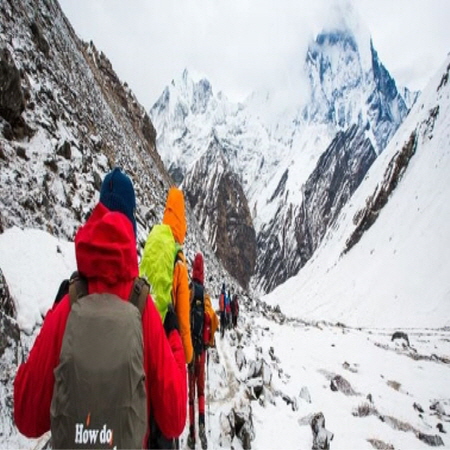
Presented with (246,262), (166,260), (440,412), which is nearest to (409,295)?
(440,412)

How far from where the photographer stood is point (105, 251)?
2010 mm

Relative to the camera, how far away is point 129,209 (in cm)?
291

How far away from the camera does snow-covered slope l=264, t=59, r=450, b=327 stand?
3810cm

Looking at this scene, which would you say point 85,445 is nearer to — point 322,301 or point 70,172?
point 70,172

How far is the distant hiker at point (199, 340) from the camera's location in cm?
498

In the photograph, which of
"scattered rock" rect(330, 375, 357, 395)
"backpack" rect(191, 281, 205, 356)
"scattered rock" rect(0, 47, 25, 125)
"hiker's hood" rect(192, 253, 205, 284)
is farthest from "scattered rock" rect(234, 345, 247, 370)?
"scattered rock" rect(0, 47, 25, 125)

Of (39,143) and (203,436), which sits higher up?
(39,143)

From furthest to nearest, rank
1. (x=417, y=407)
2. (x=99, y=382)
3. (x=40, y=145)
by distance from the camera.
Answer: (x=417, y=407), (x=40, y=145), (x=99, y=382)

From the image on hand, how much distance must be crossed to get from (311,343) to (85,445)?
1891 cm

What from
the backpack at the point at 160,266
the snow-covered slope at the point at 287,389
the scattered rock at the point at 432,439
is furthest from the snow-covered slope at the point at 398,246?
the backpack at the point at 160,266

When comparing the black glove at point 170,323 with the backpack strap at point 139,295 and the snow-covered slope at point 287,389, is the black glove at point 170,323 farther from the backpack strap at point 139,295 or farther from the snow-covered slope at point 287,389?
the snow-covered slope at point 287,389

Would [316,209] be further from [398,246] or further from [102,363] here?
[102,363]

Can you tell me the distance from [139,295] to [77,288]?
13.7 inches

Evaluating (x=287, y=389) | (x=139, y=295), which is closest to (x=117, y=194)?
(x=139, y=295)
